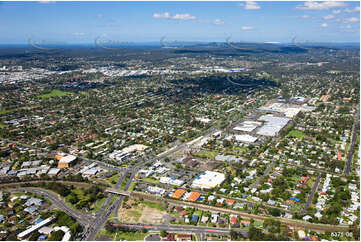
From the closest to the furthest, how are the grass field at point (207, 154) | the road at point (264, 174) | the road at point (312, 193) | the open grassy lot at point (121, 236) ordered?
1. the open grassy lot at point (121, 236)
2. the road at point (312, 193)
3. the road at point (264, 174)
4. the grass field at point (207, 154)

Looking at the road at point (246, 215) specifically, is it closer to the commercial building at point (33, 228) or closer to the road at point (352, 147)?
the commercial building at point (33, 228)

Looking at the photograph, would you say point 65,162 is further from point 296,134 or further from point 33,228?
point 296,134

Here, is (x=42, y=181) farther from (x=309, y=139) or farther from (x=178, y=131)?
(x=309, y=139)

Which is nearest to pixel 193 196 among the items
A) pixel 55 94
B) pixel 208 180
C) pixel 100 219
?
pixel 208 180

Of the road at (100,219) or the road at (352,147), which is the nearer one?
the road at (100,219)

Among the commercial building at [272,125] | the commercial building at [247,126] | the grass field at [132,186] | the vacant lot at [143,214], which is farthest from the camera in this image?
the commercial building at [247,126]

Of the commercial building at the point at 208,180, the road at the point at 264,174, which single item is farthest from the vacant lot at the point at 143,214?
the road at the point at 264,174

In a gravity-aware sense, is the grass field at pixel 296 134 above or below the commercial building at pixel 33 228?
above
